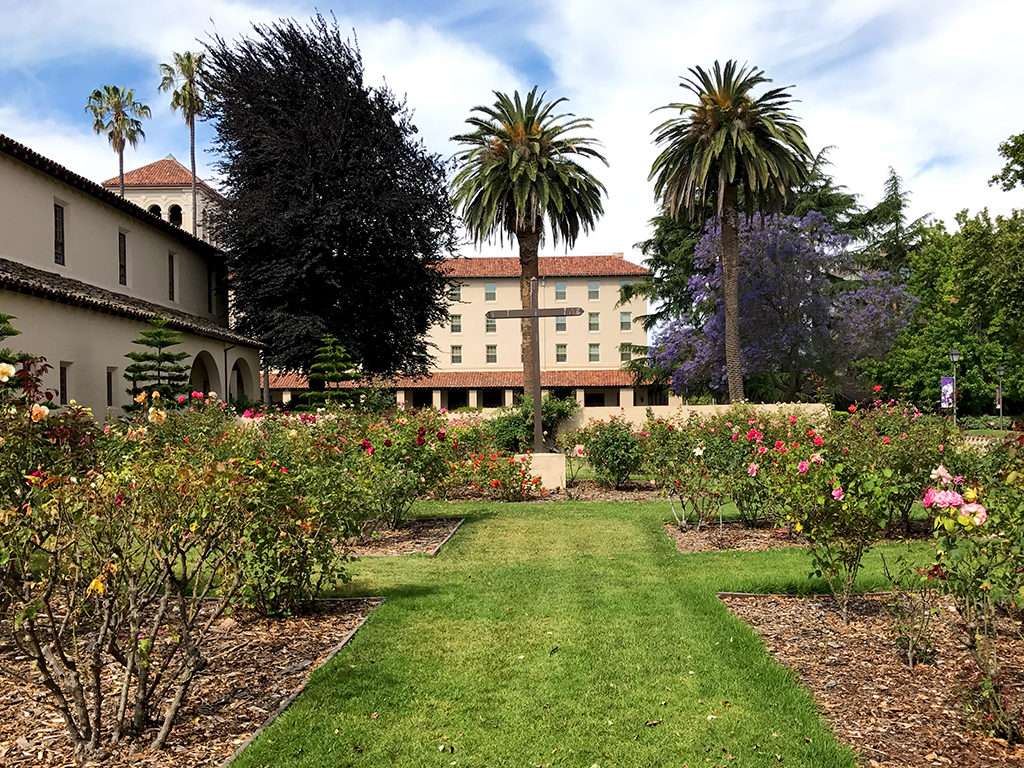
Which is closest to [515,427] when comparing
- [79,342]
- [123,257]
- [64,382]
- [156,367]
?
[156,367]

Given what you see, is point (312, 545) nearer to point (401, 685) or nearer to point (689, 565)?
point (401, 685)

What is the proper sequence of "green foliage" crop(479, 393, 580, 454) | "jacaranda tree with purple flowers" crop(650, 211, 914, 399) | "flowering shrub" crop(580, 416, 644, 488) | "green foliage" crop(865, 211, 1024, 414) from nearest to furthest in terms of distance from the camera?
"flowering shrub" crop(580, 416, 644, 488) → "green foliage" crop(479, 393, 580, 454) → "jacaranda tree with purple flowers" crop(650, 211, 914, 399) → "green foliage" crop(865, 211, 1024, 414)

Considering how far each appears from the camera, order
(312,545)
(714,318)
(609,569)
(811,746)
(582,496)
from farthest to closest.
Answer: (714,318) → (582,496) → (609,569) → (312,545) → (811,746)

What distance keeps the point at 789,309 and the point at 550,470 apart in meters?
21.6

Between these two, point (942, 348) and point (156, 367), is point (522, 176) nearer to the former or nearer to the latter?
point (156, 367)

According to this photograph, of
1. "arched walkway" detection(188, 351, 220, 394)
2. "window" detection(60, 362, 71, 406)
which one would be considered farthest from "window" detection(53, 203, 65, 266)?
"arched walkway" detection(188, 351, 220, 394)

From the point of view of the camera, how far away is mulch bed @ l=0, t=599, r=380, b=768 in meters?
3.81

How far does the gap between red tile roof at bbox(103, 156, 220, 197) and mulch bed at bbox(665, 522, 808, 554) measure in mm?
39747

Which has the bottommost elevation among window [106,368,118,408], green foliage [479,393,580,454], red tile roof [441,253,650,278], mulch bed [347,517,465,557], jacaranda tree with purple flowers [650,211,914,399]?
mulch bed [347,517,465,557]

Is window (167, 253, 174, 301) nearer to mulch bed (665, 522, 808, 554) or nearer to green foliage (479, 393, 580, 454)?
green foliage (479, 393, 580, 454)

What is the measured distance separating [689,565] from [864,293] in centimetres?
3013

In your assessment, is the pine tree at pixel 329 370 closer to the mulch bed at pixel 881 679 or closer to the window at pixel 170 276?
the window at pixel 170 276

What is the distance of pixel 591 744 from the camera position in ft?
13.3

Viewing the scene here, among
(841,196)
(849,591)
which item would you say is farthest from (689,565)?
(841,196)
